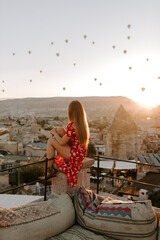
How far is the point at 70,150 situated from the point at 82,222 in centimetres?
85

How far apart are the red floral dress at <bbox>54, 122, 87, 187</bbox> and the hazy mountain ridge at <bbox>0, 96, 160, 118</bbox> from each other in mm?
99043

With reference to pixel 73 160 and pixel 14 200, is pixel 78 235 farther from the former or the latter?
pixel 14 200

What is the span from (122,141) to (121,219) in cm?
1562

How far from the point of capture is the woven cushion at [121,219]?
1.85 meters

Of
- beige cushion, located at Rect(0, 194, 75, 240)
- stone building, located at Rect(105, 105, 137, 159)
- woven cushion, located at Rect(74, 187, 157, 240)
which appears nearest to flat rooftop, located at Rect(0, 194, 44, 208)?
beige cushion, located at Rect(0, 194, 75, 240)

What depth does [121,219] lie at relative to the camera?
74.9 inches

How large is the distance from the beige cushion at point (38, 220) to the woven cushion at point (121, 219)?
16 centimetres

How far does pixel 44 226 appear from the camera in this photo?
189cm

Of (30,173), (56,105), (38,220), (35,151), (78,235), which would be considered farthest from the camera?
(56,105)

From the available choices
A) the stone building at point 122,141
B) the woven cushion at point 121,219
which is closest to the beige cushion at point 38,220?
the woven cushion at point 121,219

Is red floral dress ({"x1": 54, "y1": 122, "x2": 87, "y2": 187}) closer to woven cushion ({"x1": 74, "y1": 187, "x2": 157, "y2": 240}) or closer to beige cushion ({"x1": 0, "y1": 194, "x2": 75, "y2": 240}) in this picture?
beige cushion ({"x1": 0, "y1": 194, "x2": 75, "y2": 240})

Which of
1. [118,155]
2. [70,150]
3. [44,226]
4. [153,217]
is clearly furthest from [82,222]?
[118,155]

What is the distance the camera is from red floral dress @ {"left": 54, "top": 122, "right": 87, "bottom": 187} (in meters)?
2.63

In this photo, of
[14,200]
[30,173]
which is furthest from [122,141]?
[14,200]
